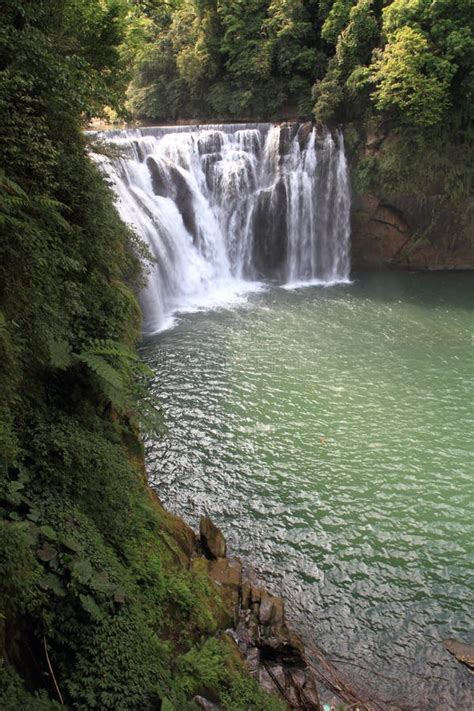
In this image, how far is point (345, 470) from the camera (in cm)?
833

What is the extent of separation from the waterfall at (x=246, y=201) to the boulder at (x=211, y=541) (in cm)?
1112

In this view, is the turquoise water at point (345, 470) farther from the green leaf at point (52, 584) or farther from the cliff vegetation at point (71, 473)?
the green leaf at point (52, 584)

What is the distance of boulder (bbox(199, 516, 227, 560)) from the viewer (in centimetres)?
614

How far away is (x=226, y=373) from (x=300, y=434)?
9.30 ft

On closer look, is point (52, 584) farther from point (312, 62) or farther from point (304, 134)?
point (312, 62)

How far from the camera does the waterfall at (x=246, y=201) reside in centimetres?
1722

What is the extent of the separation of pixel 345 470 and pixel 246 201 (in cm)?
1316

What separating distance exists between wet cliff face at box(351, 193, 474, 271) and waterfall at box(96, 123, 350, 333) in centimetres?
72

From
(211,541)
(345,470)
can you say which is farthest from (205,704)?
(345,470)

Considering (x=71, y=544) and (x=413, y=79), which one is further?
(x=413, y=79)

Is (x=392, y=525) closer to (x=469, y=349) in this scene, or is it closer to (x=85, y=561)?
(x=85, y=561)

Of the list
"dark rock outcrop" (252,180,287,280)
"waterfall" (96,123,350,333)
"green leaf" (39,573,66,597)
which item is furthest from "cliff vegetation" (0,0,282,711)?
"dark rock outcrop" (252,180,287,280)

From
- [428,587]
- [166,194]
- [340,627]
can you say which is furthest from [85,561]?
[166,194]

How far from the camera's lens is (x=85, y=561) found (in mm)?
3377
